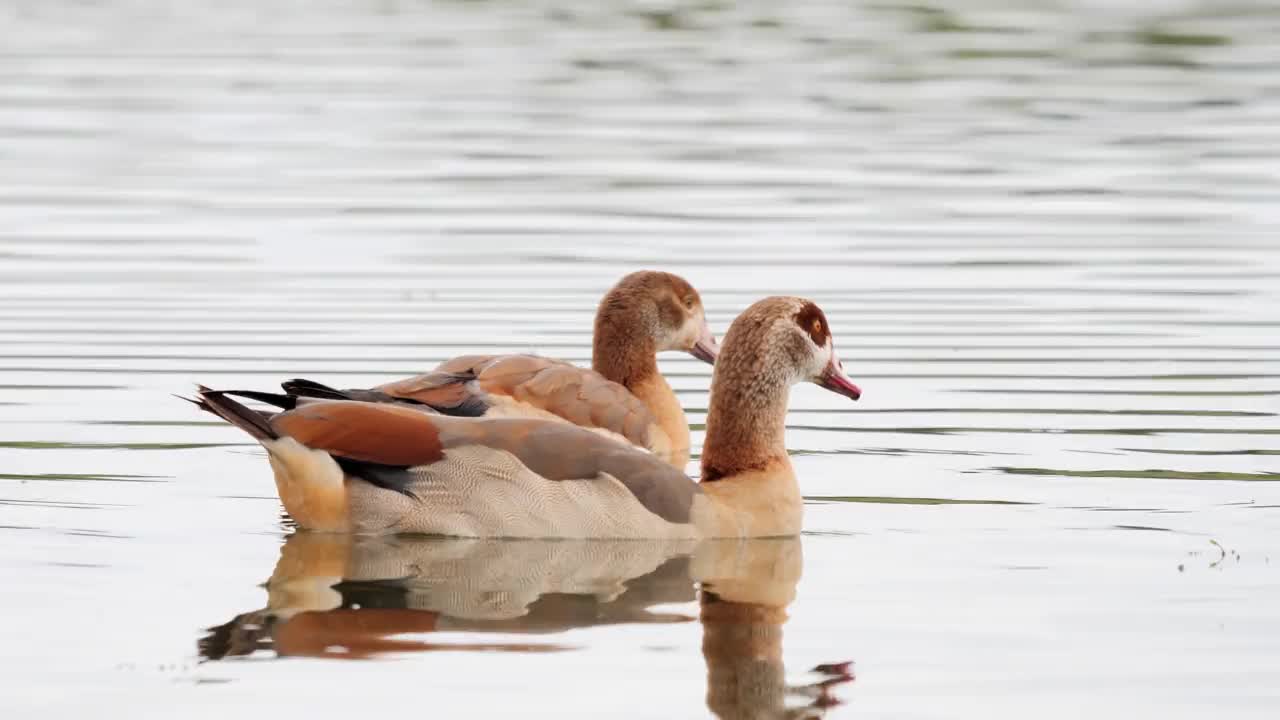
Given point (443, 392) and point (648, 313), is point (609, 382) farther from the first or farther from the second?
point (443, 392)

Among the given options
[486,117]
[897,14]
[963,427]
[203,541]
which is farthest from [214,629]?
[897,14]

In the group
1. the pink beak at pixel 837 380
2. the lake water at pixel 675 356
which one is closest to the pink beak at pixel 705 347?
the lake water at pixel 675 356

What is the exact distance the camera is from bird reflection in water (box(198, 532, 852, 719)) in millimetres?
8875

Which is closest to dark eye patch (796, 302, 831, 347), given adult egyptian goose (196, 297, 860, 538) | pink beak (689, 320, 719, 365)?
adult egyptian goose (196, 297, 860, 538)

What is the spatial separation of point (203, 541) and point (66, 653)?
7.50 ft

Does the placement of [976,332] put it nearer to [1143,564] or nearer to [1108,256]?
[1108,256]

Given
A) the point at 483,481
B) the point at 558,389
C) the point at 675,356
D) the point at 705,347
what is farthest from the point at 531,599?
the point at 675,356

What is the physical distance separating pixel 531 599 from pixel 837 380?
280cm

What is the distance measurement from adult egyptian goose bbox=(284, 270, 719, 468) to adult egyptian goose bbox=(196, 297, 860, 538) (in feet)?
1.03

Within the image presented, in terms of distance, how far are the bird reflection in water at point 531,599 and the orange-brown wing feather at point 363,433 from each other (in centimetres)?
39

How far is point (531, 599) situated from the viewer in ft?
32.7

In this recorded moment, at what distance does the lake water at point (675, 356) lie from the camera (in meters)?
8.93

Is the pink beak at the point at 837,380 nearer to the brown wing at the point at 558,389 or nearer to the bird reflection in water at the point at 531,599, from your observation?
the bird reflection in water at the point at 531,599

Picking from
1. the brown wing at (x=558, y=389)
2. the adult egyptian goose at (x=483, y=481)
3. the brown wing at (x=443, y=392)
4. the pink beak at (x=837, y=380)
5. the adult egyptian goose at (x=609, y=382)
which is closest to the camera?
the adult egyptian goose at (x=483, y=481)
